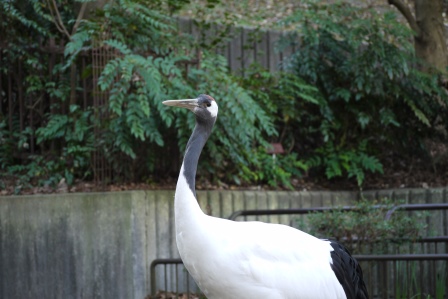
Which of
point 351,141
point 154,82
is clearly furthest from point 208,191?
point 351,141

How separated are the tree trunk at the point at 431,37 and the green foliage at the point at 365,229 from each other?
4431 mm

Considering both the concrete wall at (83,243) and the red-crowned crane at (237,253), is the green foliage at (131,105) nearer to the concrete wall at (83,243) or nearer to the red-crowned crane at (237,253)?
the concrete wall at (83,243)

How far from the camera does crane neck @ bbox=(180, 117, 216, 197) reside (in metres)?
5.20

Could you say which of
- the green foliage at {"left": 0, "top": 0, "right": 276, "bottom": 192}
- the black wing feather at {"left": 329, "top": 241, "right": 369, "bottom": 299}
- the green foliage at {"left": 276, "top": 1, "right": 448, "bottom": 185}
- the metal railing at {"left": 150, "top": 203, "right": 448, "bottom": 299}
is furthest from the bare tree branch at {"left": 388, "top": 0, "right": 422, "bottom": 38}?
the black wing feather at {"left": 329, "top": 241, "right": 369, "bottom": 299}

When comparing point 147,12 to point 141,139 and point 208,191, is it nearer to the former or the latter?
point 141,139

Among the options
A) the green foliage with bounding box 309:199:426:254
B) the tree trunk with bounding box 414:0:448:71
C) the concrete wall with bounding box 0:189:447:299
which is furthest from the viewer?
the tree trunk with bounding box 414:0:448:71

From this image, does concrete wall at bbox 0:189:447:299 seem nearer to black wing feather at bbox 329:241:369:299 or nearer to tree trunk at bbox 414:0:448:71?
black wing feather at bbox 329:241:369:299

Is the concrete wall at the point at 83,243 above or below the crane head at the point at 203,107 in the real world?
below

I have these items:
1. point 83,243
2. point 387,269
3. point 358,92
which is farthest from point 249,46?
point 387,269

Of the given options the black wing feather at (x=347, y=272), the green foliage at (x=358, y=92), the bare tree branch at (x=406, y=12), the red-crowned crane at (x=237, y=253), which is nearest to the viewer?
the red-crowned crane at (x=237, y=253)

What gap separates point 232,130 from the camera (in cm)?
904

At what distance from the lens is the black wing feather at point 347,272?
5.77 meters

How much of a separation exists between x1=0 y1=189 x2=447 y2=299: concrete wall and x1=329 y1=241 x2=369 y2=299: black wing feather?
2.66m

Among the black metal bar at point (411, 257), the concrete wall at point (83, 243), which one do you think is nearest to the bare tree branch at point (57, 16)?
the concrete wall at point (83, 243)
